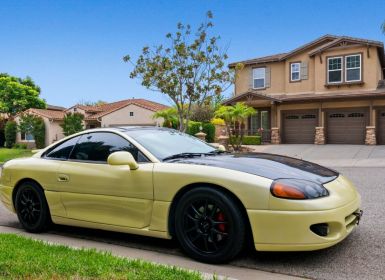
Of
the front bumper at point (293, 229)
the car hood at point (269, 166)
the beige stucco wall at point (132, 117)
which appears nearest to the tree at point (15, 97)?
the beige stucco wall at point (132, 117)

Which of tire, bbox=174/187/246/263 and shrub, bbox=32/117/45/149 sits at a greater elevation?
shrub, bbox=32/117/45/149

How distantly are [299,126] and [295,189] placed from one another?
25301 mm

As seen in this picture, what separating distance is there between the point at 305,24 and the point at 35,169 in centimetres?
2679

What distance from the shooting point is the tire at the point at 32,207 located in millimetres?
5695

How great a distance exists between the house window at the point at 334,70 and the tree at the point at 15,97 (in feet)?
123

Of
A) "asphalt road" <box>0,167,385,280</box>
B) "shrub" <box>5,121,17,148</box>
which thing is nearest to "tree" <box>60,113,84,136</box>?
"shrub" <box>5,121,17,148</box>

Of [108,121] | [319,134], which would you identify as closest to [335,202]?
[319,134]

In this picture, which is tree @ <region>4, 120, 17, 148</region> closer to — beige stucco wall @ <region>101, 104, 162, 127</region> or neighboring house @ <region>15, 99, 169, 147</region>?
neighboring house @ <region>15, 99, 169, 147</region>

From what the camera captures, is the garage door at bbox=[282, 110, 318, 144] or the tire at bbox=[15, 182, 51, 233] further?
the garage door at bbox=[282, 110, 318, 144]

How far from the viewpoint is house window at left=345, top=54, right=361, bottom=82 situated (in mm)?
26625

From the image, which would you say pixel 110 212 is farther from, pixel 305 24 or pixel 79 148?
pixel 305 24

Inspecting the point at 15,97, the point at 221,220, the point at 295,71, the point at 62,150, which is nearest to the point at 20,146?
the point at 15,97

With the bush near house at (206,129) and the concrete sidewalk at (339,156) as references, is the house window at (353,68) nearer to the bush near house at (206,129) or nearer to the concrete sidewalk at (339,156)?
the concrete sidewalk at (339,156)

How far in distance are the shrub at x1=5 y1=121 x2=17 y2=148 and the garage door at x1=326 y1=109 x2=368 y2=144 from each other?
29670 mm
